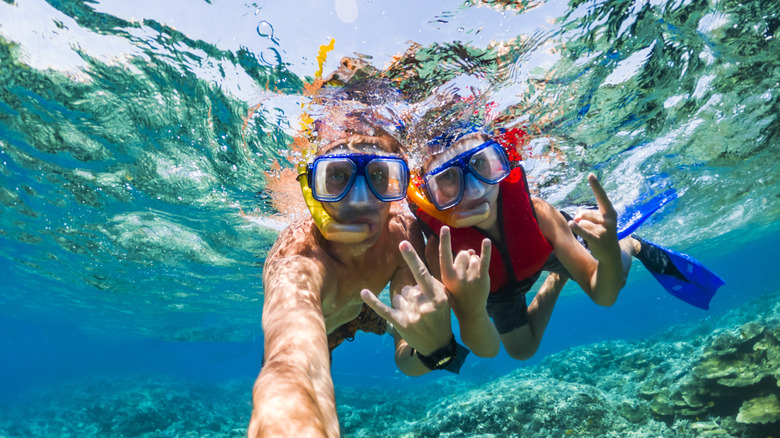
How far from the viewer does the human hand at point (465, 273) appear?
3123 mm

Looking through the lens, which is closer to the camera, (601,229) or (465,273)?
(465,273)

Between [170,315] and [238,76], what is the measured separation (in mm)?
34407

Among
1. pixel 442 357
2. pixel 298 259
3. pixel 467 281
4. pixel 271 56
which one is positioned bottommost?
pixel 442 357

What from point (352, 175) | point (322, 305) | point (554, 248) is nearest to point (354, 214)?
point (352, 175)

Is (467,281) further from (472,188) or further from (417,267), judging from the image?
(472,188)

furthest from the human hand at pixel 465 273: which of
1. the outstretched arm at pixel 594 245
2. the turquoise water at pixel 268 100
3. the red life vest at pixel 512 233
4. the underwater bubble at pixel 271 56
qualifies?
the underwater bubble at pixel 271 56

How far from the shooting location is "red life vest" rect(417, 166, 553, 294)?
504cm

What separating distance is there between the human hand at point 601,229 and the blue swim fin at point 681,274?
3043 millimetres

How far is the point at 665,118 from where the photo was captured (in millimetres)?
9578

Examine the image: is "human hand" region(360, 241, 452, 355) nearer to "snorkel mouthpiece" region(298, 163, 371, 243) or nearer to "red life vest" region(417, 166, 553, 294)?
"snorkel mouthpiece" region(298, 163, 371, 243)

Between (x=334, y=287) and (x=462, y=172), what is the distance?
2.23 m

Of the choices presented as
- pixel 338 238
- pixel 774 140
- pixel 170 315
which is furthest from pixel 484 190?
pixel 170 315

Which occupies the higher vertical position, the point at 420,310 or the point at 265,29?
the point at 265,29

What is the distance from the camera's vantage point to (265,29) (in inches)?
208
